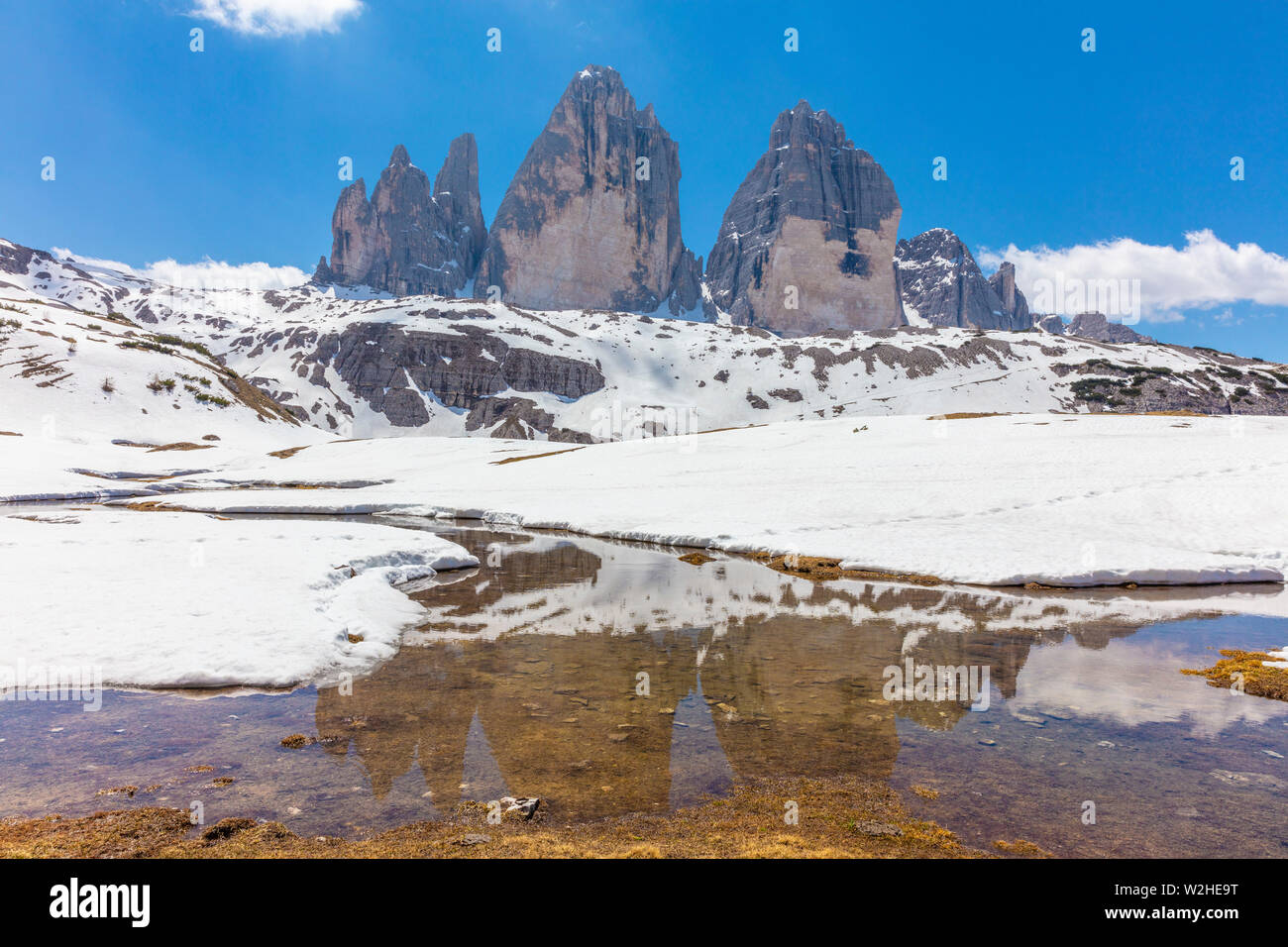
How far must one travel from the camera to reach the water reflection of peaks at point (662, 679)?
726cm

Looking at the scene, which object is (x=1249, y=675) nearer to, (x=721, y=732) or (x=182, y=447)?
(x=721, y=732)

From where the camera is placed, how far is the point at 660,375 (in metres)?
171

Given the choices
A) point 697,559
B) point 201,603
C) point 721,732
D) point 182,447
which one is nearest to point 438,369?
point 182,447

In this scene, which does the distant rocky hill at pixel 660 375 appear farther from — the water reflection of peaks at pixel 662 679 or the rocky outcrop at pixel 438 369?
the water reflection of peaks at pixel 662 679

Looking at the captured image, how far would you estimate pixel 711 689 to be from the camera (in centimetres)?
1003

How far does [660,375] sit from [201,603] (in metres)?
162

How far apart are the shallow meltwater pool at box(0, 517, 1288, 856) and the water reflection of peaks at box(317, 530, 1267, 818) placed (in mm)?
58

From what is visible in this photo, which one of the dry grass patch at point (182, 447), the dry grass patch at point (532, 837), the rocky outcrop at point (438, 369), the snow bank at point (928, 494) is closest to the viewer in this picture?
the dry grass patch at point (532, 837)

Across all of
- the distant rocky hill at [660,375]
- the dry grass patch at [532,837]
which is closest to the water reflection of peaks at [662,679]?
the dry grass patch at [532,837]

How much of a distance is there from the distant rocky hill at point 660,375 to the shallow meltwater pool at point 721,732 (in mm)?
125855

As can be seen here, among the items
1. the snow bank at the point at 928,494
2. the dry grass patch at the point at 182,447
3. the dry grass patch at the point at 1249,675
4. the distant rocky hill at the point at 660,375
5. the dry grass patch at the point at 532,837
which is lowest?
the dry grass patch at the point at 1249,675

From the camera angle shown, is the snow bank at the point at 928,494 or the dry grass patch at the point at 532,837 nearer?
the dry grass patch at the point at 532,837
